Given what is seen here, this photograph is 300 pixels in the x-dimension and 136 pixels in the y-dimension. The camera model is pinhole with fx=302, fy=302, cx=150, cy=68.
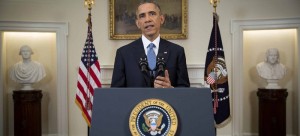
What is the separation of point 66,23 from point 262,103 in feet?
12.9

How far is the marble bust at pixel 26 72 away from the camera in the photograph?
211 inches

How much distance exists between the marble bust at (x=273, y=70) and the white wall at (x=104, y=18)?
A: 0.67m

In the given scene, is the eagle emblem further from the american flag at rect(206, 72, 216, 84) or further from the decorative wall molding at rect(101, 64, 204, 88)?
the decorative wall molding at rect(101, 64, 204, 88)

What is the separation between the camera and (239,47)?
227 inches

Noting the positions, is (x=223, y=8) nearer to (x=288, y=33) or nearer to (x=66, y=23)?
(x=288, y=33)

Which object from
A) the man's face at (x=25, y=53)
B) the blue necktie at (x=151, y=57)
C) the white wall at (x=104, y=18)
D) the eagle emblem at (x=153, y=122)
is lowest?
the eagle emblem at (x=153, y=122)

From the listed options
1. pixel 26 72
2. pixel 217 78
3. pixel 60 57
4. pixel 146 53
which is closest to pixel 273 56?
pixel 217 78

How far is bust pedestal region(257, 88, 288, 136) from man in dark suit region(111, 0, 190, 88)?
11.2 feet

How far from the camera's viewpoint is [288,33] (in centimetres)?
601

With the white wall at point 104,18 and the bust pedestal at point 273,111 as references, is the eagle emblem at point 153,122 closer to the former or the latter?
the bust pedestal at point 273,111

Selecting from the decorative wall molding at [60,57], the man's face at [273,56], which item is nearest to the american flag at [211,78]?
the man's face at [273,56]

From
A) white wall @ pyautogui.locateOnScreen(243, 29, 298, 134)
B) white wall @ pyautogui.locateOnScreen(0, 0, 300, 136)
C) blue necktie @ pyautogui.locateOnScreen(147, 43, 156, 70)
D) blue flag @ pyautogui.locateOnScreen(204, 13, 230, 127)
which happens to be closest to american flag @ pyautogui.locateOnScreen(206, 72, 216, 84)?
blue flag @ pyautogui.locateOnScreen(204, 13, 230, 127)

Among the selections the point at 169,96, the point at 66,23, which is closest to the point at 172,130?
the point at 169,96

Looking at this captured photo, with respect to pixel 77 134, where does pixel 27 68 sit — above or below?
above
